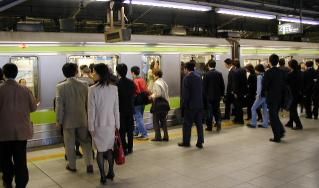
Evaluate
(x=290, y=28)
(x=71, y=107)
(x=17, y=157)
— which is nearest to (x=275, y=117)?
(x=71, y=107)

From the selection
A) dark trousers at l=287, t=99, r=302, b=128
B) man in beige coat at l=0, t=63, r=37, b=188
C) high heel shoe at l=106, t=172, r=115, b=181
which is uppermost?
man in beige coat at l=0, t=63, r=37, b=188

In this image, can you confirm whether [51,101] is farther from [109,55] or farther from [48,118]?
[109,55]

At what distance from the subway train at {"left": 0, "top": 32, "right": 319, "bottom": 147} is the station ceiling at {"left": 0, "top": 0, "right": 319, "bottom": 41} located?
115 centimetres

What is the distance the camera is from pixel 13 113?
416 cm

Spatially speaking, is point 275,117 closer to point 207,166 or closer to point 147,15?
point 207,166

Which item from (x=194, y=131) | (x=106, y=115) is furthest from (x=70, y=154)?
(x=194, y=131)

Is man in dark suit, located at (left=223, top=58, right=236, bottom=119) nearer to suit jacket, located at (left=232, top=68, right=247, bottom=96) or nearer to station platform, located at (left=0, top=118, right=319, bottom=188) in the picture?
suit jacket, located at (left=232, top=68, right=247, bottom=96)

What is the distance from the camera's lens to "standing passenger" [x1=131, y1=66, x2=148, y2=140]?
7.21 m

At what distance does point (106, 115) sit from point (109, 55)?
127 inches

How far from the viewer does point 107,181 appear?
16.2 feet

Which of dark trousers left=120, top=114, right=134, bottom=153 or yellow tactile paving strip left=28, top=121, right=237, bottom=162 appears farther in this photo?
yellow tactile paving strip left=28, top=121, right=237, bottom=162

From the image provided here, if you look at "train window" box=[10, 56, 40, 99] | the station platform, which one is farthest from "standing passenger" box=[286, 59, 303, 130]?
"train window" box=[10, 56, 40, 99]

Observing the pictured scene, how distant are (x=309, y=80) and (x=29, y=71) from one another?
720 centimetres

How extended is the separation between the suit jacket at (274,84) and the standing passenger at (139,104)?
2469 millimetres
